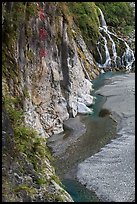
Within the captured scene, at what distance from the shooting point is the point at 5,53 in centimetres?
1786

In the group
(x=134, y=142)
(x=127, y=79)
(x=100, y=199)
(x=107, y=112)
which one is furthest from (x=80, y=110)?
(x=127, y=79)

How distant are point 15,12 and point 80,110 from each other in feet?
41.1

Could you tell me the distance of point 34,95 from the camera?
22.2m

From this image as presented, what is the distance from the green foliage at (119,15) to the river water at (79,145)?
39713mm

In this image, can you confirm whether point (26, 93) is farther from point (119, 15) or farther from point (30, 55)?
point (119, 15)

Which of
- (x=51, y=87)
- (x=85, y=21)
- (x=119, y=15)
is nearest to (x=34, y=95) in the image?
(x=51, y=87)

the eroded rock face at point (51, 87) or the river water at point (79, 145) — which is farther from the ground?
the eroded rock face at point (51, 87)

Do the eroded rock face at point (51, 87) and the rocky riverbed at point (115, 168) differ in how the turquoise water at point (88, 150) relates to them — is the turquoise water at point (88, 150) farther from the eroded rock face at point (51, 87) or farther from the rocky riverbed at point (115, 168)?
the eroded rock face at point (51, 87)

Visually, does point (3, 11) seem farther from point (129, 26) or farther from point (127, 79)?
point (129, 26)

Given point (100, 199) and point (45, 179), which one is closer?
point (45, 179)

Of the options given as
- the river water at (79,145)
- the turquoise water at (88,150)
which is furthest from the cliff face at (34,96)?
the turquoise water at (88,150)

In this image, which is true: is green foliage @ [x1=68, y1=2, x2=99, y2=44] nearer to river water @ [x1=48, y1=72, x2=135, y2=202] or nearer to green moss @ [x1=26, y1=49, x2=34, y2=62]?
river water @ [x1=48, y1=72, x2=135, y2=202]

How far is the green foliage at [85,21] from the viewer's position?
178 ft

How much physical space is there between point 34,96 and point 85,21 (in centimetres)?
3452
